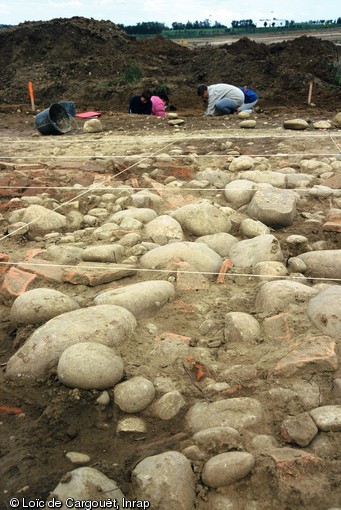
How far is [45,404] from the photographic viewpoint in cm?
237

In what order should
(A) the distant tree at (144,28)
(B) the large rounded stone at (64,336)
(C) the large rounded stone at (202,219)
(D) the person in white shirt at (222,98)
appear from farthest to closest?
(A) the distant tree at (144,28) → (D) the person in white shirt at (222,98) → (C) the large rounded stone at (202,219) → (B) the large rounded stone at (64,336)

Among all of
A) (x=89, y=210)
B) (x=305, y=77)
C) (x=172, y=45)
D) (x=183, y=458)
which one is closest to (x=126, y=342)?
(x=183, y=458)

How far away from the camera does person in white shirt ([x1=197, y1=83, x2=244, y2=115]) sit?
10359 mm

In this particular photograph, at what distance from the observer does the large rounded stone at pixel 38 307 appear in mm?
2961

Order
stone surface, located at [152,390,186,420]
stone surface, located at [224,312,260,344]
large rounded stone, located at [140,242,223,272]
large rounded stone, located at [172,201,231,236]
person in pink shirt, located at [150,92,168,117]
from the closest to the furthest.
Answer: stone surface, located at [152,390,186,420], stone surface, located at [224,312,260,344], large rounded stone, located at [140,242,223,272], large rounded stone, located at [172,201,231,236], person in pink shirt, located at [150,92,168,117]

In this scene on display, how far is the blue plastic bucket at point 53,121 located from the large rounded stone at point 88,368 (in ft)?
22.7

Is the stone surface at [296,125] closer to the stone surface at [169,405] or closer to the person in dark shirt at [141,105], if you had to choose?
the person in dark shirt at [141,105]

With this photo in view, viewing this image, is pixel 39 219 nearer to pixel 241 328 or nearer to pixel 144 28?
pixel 241 328

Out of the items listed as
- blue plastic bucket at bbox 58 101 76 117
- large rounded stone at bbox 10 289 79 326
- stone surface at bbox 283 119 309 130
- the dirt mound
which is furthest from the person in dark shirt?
large rounded stone at bbox 10 289 79 326

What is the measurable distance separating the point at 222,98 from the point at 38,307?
8550 millimetres

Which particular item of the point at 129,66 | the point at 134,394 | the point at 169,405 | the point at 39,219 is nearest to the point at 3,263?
the point at 39,219

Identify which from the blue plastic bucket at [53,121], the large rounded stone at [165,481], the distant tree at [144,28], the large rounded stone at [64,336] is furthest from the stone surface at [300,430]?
the distant tree at [144,28]

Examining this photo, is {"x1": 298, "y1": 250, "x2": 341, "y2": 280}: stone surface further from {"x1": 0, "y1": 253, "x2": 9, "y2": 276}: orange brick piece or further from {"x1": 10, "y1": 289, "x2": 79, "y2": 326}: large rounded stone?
{"x1": 0, "y1": 253, "x2": 9, "y2": 276}: orange brick piece

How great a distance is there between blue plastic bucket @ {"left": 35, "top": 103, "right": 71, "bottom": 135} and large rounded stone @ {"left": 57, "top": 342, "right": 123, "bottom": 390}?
22.7 ft
